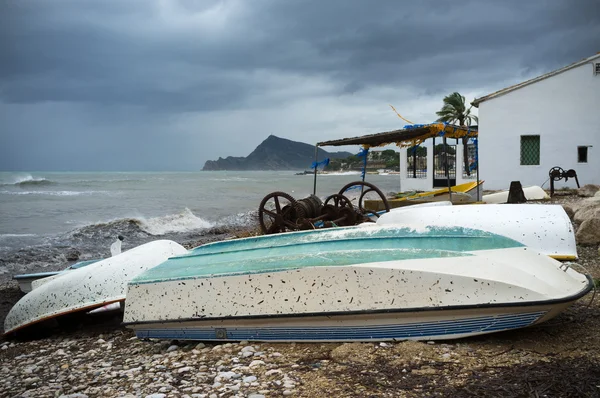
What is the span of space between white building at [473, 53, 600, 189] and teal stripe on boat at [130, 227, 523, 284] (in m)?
17.9

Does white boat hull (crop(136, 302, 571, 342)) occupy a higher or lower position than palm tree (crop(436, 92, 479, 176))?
lower

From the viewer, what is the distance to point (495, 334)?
364 centimetres

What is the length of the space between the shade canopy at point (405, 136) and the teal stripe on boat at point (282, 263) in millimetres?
7619

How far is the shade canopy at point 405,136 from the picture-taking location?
11258mm

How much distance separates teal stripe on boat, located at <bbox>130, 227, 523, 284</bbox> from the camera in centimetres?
379

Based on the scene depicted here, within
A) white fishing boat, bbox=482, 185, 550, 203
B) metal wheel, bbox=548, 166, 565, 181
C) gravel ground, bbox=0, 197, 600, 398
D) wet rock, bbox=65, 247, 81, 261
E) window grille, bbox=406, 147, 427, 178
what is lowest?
wet rock, bbox=65, 247, 81, 261

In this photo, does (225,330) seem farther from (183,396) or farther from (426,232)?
(426,232)

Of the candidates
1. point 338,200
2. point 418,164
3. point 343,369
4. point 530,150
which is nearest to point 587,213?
point 338,200

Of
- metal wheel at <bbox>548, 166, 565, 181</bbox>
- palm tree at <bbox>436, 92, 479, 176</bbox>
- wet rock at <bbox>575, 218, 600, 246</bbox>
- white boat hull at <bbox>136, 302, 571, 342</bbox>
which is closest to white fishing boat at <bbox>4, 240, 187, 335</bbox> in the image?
white boat hull at <bbox>136, 302, 571, 342</bbox>

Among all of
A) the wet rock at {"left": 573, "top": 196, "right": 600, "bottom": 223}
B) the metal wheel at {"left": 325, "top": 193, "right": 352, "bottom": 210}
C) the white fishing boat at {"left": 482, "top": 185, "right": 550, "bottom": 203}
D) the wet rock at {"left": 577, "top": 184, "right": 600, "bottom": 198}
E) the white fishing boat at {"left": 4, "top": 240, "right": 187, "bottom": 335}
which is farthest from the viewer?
the wet rock at {"left": 577, "top": 184, "right": 600, "bottom": 198}

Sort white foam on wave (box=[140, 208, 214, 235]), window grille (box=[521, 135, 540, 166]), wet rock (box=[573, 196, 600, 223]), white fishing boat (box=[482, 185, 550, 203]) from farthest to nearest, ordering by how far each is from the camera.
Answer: window grille (box=[521, 135, 540, 166])
white foam on wave (box=[140, 208, 214, 235])
white fishing boat (box=[482, 185, 550, 203])
wet rock (box=[573, 196, 600, 223])

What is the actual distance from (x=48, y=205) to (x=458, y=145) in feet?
68.1

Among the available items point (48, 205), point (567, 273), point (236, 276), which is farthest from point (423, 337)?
point (48, 205)

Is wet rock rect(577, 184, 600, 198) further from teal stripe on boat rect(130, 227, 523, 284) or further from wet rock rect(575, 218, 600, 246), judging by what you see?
teal stripe on boat rect(130, 227, 523, 284)
